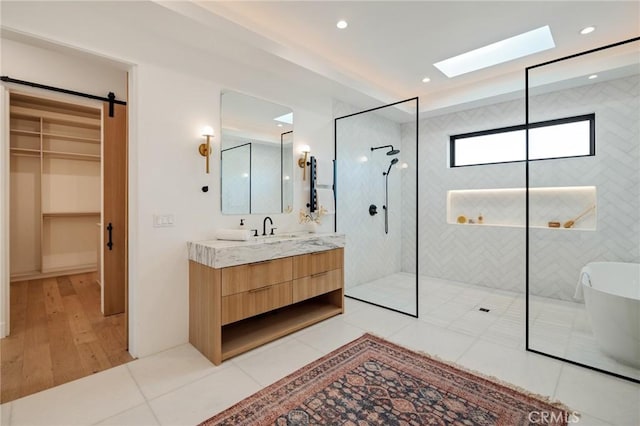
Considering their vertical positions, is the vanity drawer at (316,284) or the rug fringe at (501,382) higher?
the vanity drawer at (316,284)

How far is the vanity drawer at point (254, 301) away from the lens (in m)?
2.49

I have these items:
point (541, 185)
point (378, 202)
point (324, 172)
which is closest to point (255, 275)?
point (324, 172)

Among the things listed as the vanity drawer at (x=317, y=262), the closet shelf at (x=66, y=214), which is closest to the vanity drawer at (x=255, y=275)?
the vanity drawer at (x=317, y=262)

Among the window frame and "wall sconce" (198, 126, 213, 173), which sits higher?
the window frame

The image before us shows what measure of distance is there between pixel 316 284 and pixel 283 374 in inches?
44.5

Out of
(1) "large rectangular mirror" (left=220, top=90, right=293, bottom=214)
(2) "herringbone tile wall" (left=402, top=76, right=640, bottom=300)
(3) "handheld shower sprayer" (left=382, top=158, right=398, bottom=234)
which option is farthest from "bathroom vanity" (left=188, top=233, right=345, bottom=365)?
(2) "herringbone tile wall" (left=402, top=76, right=640, bottom=300)

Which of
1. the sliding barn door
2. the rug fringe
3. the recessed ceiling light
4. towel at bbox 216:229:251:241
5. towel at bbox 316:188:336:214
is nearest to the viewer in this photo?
the rug fringe

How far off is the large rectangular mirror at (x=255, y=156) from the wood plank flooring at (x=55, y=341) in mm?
1706

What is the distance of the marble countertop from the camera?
243 centimetres

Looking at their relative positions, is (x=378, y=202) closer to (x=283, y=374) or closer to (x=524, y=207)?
(x=524, y=207)

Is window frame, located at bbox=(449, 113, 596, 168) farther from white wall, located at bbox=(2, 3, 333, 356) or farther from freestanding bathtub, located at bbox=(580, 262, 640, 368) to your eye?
white wall, located at bbox=(2, 3, 333, 356)

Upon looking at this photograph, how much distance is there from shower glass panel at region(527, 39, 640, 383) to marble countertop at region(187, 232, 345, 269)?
2.24m

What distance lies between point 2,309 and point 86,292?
154cm

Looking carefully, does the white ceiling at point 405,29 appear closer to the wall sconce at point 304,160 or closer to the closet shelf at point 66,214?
the wall sconce at point 304,160
